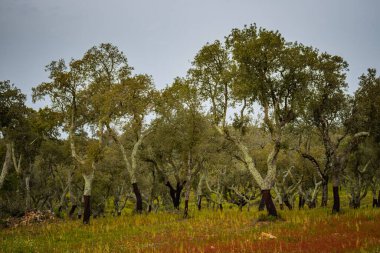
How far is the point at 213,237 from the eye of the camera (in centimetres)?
1966

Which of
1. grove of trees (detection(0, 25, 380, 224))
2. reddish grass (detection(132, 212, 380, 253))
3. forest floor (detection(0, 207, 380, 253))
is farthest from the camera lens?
grove of trees (detection(0, 25, 380, 224))

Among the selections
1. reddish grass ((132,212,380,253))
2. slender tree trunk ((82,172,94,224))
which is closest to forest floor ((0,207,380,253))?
reddish grass ((132,212,380,253))

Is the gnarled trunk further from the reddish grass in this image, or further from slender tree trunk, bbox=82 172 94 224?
the reddish grass

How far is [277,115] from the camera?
95.2ft

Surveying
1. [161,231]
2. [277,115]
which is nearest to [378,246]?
[161,231]

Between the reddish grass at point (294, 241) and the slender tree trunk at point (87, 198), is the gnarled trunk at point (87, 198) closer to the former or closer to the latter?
Answer: the slender tree trunk at point (87, 198)

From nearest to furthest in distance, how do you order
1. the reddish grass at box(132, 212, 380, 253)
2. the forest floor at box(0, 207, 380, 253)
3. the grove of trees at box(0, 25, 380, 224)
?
1. the reddish grass at box(132, 212, 380, 253)
2. the forest floor at box(0, 207, 380, 253)
3. the grove of trees at box(0, 25, 380, 224)

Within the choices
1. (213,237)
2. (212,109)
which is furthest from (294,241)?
(212,109)

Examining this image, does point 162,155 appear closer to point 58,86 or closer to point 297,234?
point 58,86

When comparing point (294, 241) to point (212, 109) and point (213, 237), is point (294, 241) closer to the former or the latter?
point (213, 237)

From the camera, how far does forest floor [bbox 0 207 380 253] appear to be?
50.1ft

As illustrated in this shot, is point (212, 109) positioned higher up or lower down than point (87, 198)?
higher up

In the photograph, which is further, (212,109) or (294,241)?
(212,109)

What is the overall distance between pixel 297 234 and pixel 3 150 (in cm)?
4272
